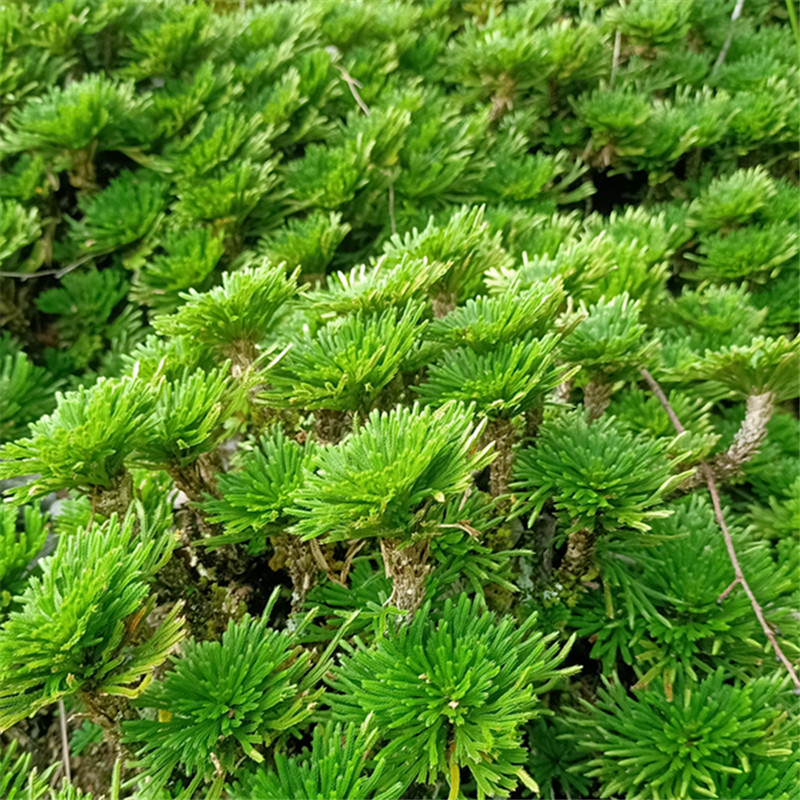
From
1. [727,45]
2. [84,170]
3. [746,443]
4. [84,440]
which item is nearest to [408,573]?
[84,440]

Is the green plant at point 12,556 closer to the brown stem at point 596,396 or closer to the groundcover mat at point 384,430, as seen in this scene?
the groundcover mat at point 384,430

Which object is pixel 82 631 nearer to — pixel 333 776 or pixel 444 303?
pixel 333 776

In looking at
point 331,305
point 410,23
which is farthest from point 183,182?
point 410,23

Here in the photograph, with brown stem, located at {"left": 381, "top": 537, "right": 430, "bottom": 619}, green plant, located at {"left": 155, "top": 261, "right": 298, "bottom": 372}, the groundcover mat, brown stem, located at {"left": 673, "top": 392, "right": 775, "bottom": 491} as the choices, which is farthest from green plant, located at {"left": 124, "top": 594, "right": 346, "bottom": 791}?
brown stem, located at {"left": 673, "top": 392, "right": 775, "bottom": 491}

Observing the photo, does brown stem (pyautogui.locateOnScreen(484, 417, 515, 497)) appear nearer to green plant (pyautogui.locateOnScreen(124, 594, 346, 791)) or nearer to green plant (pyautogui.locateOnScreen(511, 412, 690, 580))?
green plant (pyautogui.locateOnScreen(511, 412, 690, 580))

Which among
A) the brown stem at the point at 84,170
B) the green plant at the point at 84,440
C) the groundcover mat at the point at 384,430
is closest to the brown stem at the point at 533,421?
the groundcover mat at the point at 384,430

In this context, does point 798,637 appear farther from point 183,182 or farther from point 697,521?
point 183,182
